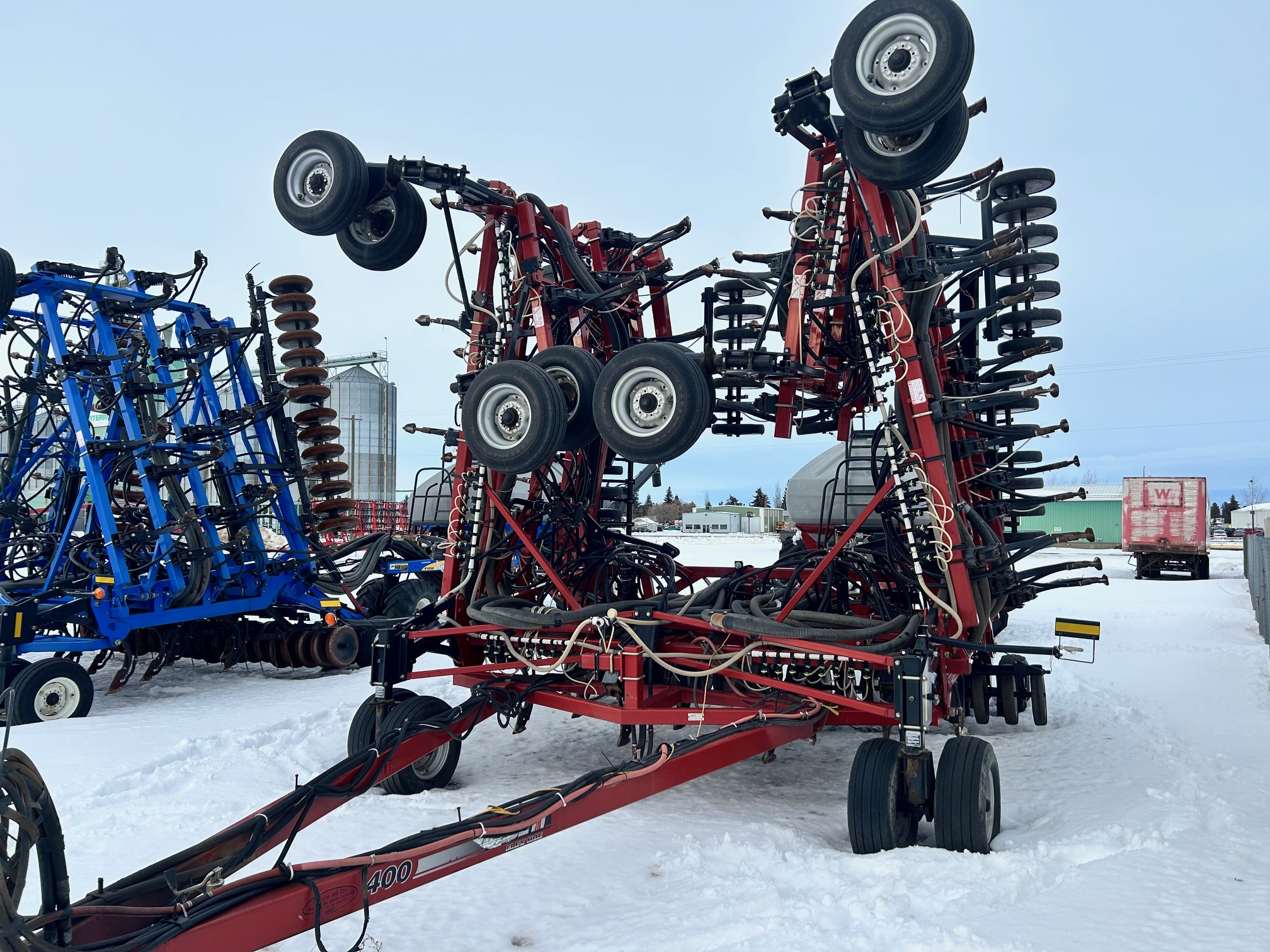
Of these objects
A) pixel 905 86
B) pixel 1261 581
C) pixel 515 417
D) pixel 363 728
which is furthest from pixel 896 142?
pixel 1261 581

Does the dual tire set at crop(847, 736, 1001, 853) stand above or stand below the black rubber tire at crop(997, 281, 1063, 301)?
below

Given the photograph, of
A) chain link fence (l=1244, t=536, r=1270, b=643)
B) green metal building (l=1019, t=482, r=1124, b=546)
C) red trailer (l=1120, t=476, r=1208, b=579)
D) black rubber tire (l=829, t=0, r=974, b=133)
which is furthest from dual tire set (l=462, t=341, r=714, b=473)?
green metal building (l=1019, t=482, r=1124, b=546)

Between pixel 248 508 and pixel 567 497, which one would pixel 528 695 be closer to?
pixel 567 497

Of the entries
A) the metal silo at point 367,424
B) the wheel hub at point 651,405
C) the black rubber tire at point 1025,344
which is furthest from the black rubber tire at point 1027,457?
the metal silo at point 367,424

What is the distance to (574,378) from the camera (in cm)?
711

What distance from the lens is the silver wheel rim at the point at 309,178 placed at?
7.24m

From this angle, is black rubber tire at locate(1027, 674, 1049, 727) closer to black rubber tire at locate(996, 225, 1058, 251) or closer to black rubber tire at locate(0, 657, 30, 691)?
black rubber tire at locate(996, 225, 1058, 251)

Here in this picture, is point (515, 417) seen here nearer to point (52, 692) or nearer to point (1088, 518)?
point (52, 692)

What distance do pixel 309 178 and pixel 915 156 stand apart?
14.0ft

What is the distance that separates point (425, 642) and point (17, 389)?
6.46m

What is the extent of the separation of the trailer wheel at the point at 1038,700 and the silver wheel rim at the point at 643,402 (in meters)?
4.05

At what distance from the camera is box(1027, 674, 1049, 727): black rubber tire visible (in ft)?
26.5

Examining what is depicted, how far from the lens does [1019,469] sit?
8430 millimetres

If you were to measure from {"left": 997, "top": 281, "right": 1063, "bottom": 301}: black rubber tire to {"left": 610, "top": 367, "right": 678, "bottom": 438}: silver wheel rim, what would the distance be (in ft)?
10.4
